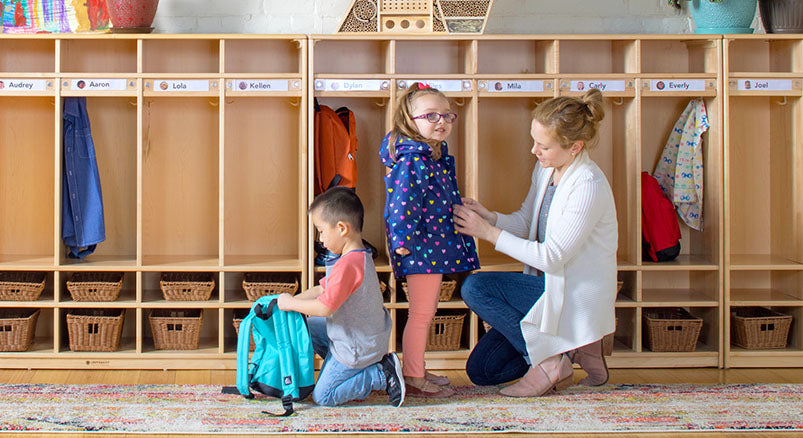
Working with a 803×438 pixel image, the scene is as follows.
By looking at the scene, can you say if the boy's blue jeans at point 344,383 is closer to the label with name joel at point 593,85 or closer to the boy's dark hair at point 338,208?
the boy's dark hair at point 338,208

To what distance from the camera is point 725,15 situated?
12.6ft

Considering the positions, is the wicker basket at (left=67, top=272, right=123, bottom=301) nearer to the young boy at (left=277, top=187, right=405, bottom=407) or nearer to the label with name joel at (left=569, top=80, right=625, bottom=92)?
the young boy at (left=277, top=187, right=405, bottom=407)

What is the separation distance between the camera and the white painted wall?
404 centimetres

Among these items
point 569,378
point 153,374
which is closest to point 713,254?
point 569,378

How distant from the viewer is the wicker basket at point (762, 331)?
3.87 m

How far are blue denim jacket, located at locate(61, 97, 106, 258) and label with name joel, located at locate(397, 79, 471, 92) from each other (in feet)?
4.75

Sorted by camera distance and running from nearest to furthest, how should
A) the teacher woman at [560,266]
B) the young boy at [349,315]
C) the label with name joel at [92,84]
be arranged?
the young boy at [349,315] < the teacher woman at [560,266] < the label with name joel at [92,84]

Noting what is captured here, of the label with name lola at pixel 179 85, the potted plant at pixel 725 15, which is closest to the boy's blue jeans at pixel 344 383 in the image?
the label with name lola at pixel 179 85

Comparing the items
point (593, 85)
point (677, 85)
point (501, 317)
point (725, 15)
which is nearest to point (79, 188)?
point (501, 317)

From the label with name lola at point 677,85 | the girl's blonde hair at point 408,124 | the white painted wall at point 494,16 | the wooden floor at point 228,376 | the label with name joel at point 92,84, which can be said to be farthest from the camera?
the white painted wall at point 494,16

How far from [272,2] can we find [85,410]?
2.12 meters

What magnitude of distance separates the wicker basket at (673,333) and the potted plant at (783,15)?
4.65ft

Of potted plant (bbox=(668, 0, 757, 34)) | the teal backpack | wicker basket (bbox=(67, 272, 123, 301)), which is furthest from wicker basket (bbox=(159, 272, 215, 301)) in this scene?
potted plant (bbox=(668, 0, 757, 34))

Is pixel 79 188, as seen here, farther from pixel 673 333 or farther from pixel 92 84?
pixel 673 333
